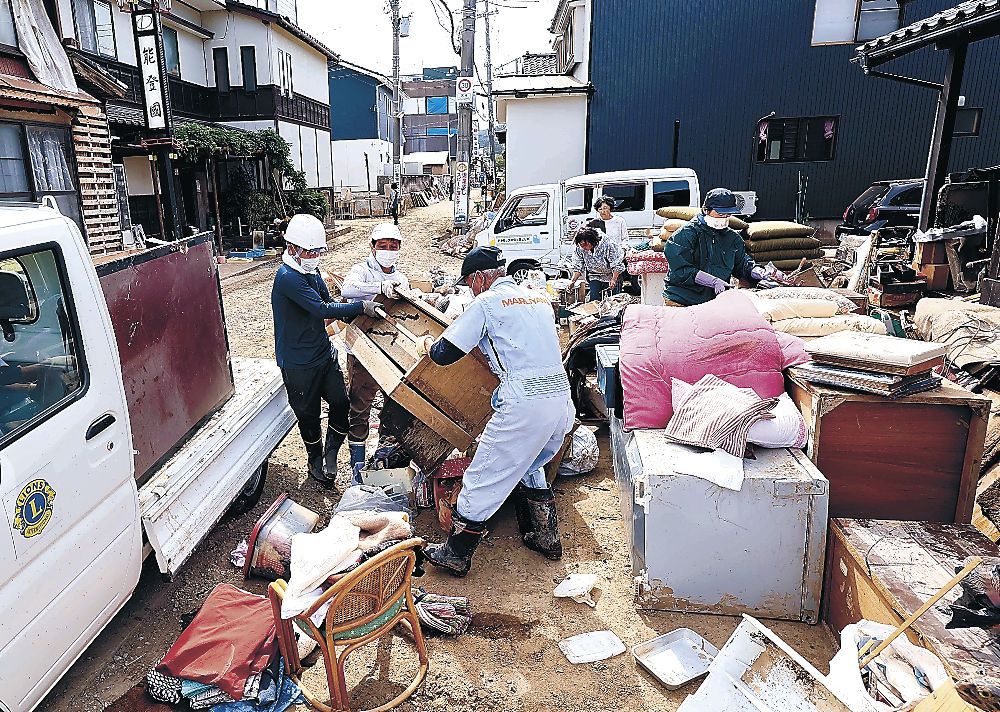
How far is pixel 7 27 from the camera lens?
7562mm

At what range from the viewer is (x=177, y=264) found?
11.3 feet

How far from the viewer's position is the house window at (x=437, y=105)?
52487mm

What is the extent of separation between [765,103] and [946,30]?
32.3ft

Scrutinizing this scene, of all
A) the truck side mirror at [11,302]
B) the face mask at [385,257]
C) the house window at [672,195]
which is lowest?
the face mask at [385,257]

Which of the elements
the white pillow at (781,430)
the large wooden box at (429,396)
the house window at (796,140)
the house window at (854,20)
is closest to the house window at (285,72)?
the house window at (796,140)

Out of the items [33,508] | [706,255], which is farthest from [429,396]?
[706,255]

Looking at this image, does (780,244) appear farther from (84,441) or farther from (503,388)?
(84,441)

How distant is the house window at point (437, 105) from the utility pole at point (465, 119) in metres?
30.0

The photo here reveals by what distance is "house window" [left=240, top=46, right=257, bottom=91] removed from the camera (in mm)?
18156

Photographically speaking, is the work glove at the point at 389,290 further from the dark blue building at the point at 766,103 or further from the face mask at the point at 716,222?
the dark blue building at the point at 766,103

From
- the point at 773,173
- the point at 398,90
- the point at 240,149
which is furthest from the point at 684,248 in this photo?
the point at 398,90

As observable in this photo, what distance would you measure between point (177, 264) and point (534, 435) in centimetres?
221

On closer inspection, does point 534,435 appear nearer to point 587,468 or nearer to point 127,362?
point 587,468

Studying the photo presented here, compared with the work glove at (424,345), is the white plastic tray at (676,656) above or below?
below
